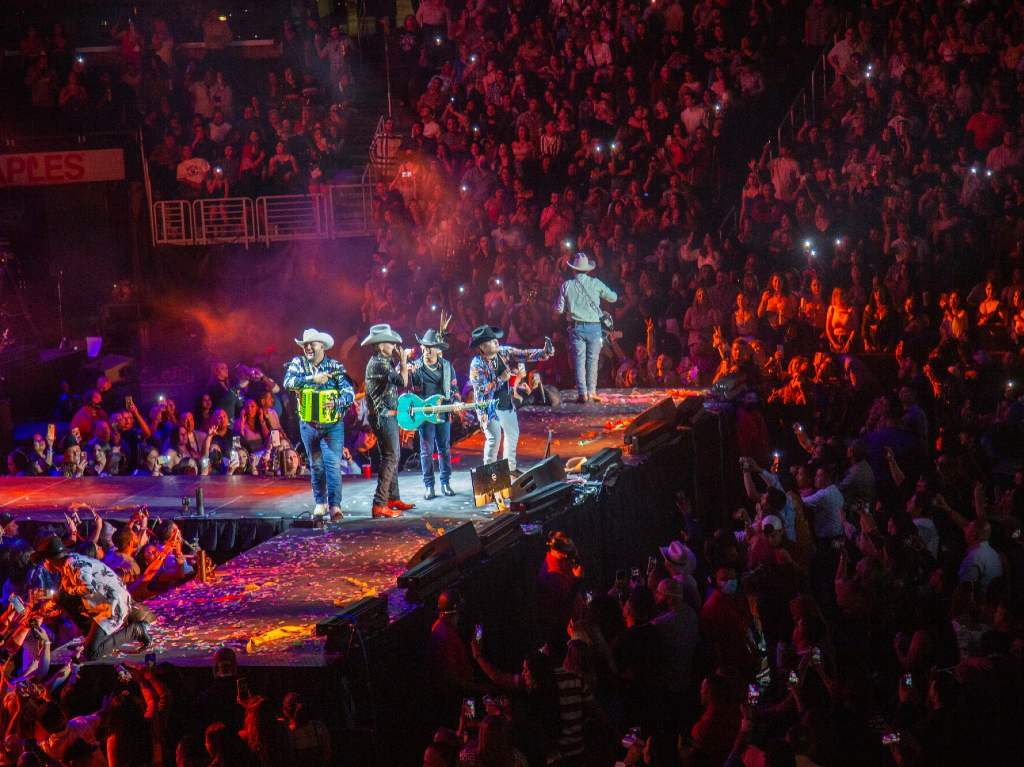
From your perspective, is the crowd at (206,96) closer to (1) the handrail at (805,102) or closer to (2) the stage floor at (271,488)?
(1) the handrail at (805,102)

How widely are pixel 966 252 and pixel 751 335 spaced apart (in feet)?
8.58

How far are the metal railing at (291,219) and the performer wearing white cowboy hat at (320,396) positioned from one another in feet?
36.0

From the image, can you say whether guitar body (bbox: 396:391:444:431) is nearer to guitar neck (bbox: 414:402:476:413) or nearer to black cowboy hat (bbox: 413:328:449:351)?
guitar neck (bbox: 414:402:476:413)

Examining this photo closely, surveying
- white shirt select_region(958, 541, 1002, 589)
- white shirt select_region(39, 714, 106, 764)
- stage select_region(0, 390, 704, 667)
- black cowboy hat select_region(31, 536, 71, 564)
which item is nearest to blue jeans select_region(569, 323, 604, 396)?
stage select_region(0, 390, 704, 667)

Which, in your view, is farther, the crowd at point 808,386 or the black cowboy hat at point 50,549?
the black cowboy hat at point 50,549

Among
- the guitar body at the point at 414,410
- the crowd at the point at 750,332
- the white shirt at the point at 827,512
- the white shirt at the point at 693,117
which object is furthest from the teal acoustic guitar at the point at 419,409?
the white shirt at the point at 693,117

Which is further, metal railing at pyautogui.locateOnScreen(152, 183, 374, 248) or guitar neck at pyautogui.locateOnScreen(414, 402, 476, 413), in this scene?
metal railing at pyautogui.locateOnScreen(152, 183, 374, 248)

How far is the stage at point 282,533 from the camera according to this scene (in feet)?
26.5

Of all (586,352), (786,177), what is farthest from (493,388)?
(786,177)

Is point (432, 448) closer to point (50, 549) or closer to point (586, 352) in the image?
point (50, 549)

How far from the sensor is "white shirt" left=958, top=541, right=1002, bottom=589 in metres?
8.26

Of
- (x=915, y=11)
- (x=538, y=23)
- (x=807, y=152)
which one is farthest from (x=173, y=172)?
(x=915, y=11)

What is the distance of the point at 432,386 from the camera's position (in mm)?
10961

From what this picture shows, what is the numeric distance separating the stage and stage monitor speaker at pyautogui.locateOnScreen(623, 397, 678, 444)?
409 millimetres
